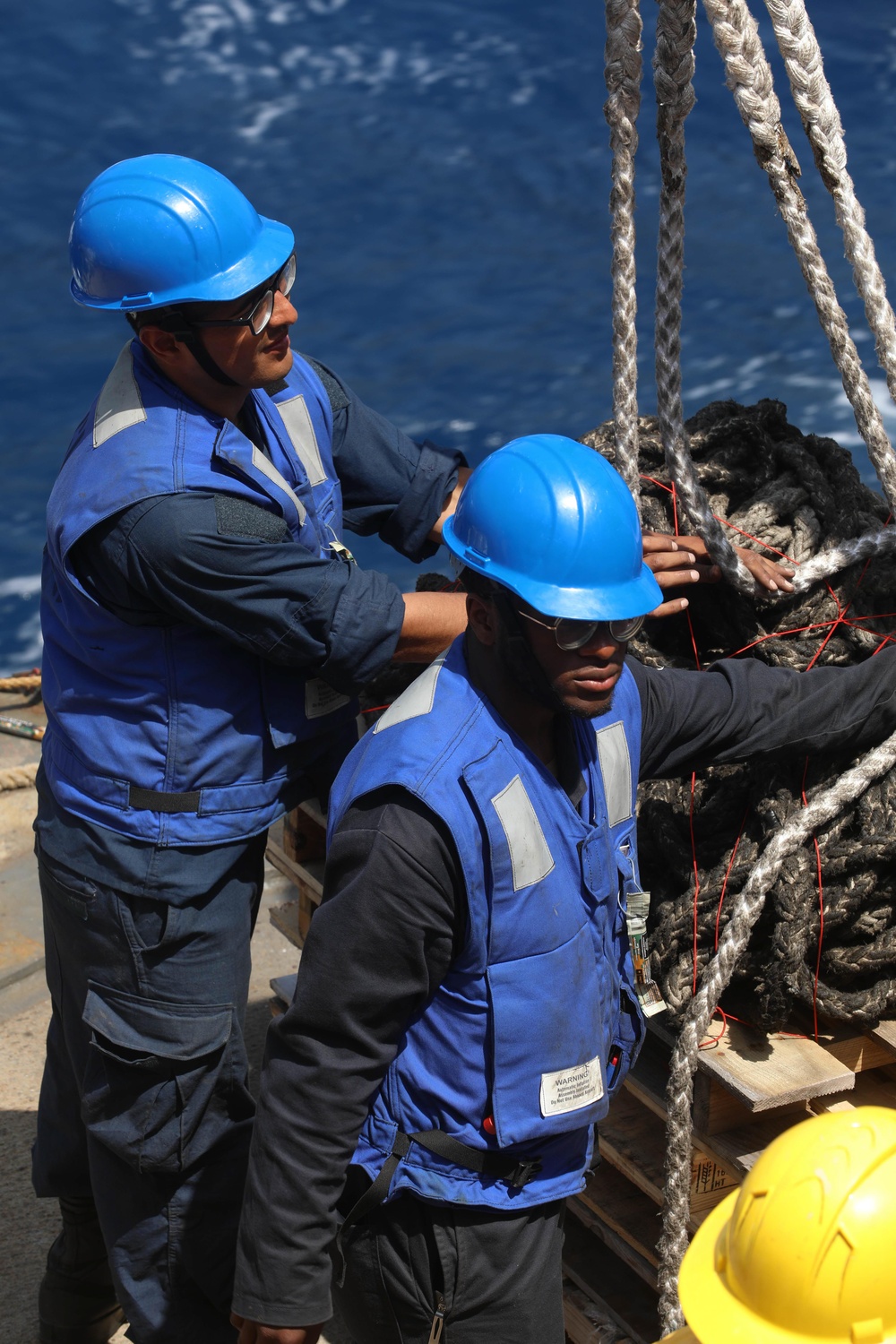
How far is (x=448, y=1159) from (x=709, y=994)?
0.69 m

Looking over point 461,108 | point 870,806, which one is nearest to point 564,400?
point 461,108

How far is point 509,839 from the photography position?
2182 mm

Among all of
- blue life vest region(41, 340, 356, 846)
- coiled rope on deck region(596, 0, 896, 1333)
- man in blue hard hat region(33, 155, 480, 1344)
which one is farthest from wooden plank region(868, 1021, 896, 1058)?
blue life vest region(41, 340, 356, 846)

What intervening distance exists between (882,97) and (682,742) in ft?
41.3

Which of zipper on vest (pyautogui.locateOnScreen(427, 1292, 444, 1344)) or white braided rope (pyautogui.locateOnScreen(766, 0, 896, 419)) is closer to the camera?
zipper on vest (pyautogui.locateOnScreen(427, 1292, 444, 1344))

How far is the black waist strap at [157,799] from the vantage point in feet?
9.14

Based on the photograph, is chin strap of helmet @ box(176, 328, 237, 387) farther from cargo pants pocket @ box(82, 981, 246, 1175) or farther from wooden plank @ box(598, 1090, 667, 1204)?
wooden plank @ box(598, 1090, 667, 1204)

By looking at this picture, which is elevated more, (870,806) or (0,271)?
(870,806)

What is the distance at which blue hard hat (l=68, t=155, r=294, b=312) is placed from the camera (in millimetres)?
2719

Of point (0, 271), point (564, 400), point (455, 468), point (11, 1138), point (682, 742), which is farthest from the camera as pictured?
point (0, 271)

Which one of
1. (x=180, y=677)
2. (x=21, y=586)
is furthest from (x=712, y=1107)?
(x=21, y=586)

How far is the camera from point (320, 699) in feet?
9.56

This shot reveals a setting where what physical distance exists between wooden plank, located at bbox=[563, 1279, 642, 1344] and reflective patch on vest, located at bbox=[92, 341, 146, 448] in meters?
2.08

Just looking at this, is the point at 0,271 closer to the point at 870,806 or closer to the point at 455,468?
the point at 455,468
